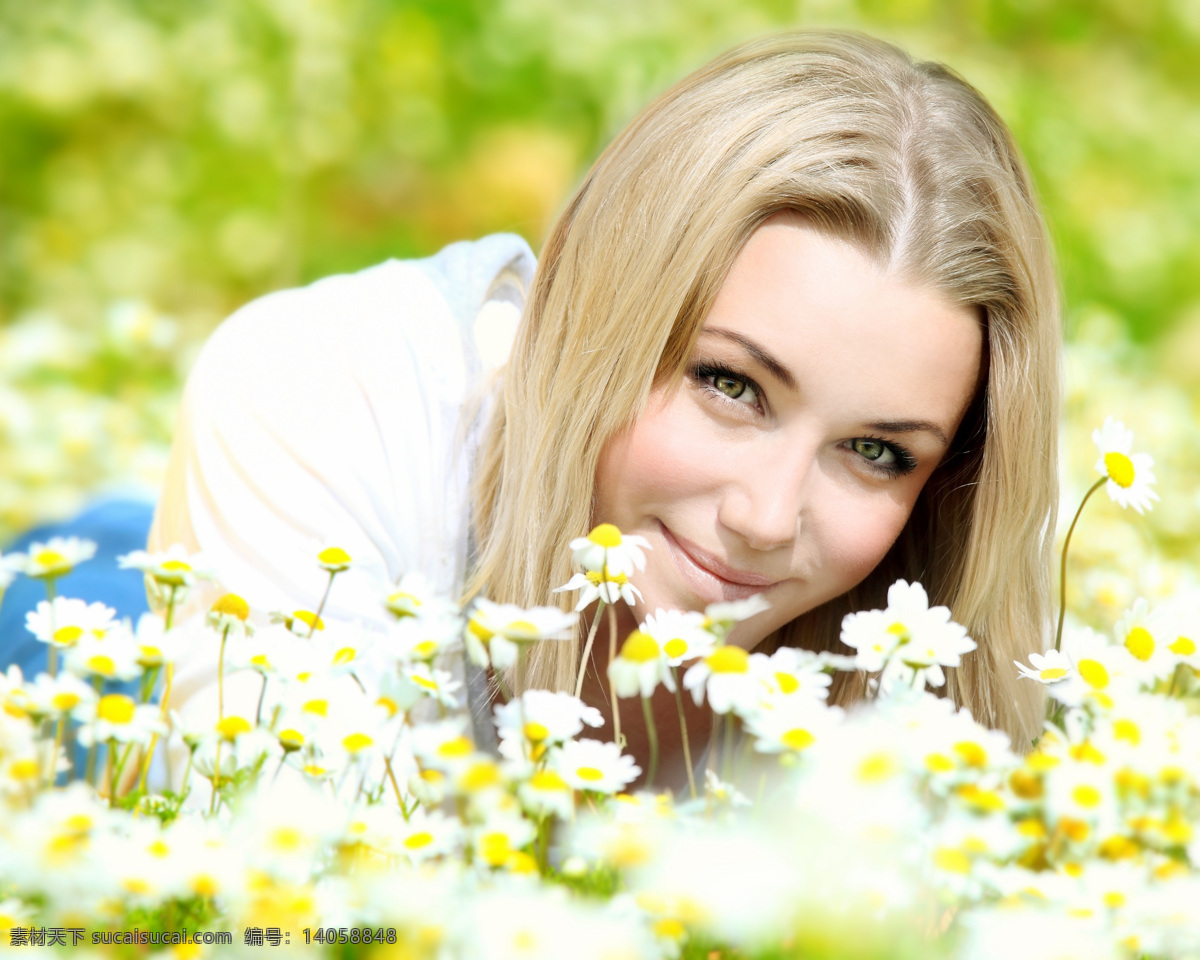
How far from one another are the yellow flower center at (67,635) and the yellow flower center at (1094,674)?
2.25 ft

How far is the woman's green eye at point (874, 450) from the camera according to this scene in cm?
137

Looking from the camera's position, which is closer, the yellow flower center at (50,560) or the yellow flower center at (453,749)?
the yellow flower center at (453,749)

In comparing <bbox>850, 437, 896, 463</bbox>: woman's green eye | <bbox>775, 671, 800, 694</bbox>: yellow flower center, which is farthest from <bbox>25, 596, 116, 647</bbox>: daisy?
<bbox>850, 437, 896, 463</bbox>: woman's green eye

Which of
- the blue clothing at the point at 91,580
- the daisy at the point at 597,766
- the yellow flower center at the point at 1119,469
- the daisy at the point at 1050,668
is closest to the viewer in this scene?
the daisy at the point at 597,766

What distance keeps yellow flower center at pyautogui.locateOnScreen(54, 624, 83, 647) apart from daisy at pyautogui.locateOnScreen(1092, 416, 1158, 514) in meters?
0.83

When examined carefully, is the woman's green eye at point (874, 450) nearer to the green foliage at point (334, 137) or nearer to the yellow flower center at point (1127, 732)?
the yellow flower center at point (1127, 732)

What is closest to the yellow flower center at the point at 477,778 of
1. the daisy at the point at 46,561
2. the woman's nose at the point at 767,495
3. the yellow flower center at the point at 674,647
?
the yellow flower center at the point at 674,647

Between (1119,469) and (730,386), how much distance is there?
409 mm

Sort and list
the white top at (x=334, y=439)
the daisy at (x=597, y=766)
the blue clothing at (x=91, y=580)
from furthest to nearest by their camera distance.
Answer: the blue clothing at (x=91, y=580), the white top at (x=334, y=439), the daisy at (x=597, y=766)

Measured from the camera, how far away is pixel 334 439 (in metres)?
1.55

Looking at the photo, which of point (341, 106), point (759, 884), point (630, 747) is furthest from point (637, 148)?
point (341, 106)

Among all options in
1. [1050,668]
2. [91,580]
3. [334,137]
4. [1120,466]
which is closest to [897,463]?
[1120,466]

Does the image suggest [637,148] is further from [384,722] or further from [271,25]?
[271,25]

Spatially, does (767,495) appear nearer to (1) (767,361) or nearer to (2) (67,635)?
(1) (767,361)
